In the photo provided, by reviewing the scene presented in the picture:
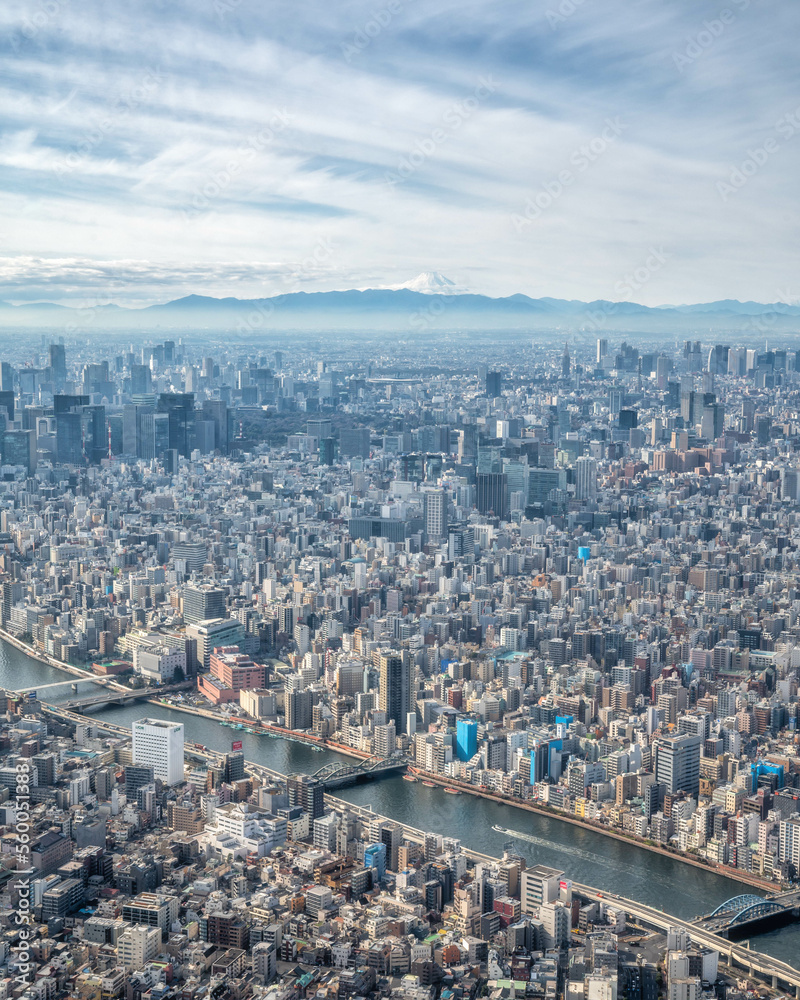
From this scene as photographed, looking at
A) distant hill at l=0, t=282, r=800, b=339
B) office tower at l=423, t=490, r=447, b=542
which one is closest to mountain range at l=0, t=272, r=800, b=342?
distant hill at l=0, t=282, r=800, b=339

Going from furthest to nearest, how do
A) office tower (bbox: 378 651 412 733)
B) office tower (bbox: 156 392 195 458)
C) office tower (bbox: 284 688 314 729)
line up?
1. office tower (bbox: 156 392 195 458)
2. office tower (bbox: 284 688 314 729)
3. office tower (bbox: 378 651 412 733)

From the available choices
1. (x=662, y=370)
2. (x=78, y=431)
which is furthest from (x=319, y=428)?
(x=662, y=370)

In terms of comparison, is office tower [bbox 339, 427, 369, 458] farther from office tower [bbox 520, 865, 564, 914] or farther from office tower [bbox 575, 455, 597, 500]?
office tower [bbox 520, 865, 564, 914]

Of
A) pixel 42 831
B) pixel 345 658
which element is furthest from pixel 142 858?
pixel 345 658

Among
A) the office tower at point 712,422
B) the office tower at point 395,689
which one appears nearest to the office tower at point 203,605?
the office tower at point 395,689

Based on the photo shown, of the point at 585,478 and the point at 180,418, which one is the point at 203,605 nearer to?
the point at 585,478

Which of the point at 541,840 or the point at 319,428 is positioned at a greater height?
the point at 319,428

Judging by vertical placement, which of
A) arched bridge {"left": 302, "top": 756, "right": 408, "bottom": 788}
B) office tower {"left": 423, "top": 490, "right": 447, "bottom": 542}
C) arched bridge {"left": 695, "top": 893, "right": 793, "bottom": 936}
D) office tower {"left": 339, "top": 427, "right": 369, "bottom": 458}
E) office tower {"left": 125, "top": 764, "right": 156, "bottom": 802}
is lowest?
arched bridge {"left": 302, "top": 756, "right": 408, "bottom": 788}
